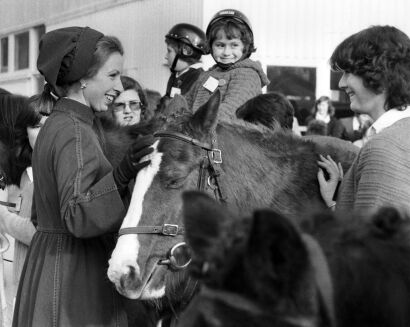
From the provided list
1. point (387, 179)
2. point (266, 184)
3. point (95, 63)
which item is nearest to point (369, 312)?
point (387, 179)

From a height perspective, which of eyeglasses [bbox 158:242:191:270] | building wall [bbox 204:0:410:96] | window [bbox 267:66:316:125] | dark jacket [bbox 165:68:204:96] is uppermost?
building wall [bbox 204:0:410:96]

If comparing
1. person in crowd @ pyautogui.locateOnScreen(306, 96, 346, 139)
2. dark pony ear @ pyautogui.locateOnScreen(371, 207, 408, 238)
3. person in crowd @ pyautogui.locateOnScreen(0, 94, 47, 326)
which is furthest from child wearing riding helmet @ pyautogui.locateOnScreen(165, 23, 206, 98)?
dark pony ear @ pyautogui.locateOnScreen(371, 207, 408, 238)

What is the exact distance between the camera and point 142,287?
9.76 feet

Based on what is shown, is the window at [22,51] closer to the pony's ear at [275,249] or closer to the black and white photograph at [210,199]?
the black and white photograph at [210,199]

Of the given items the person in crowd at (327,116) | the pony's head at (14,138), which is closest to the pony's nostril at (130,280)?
the pony's head at (14,138)

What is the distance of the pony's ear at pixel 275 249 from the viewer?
1.43m

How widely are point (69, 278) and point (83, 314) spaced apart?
0.16 meters

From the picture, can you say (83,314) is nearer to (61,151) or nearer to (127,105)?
(61,151)

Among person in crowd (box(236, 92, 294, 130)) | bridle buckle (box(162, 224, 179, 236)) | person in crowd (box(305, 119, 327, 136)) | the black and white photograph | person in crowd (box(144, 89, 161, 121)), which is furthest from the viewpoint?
person in crowd (box(305, 119, 327, 136))

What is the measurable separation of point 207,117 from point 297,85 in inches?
360

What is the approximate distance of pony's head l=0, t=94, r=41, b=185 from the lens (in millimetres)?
4590

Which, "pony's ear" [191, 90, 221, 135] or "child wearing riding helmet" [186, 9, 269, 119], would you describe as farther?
"child wearing riding helmet" [186, 9, 269, 119]

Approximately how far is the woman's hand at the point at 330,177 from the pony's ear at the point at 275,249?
6.56 feet

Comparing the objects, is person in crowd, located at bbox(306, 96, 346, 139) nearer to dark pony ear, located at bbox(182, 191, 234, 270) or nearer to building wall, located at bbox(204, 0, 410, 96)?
building wall, located at bbox(204, 0, 410, 96)
